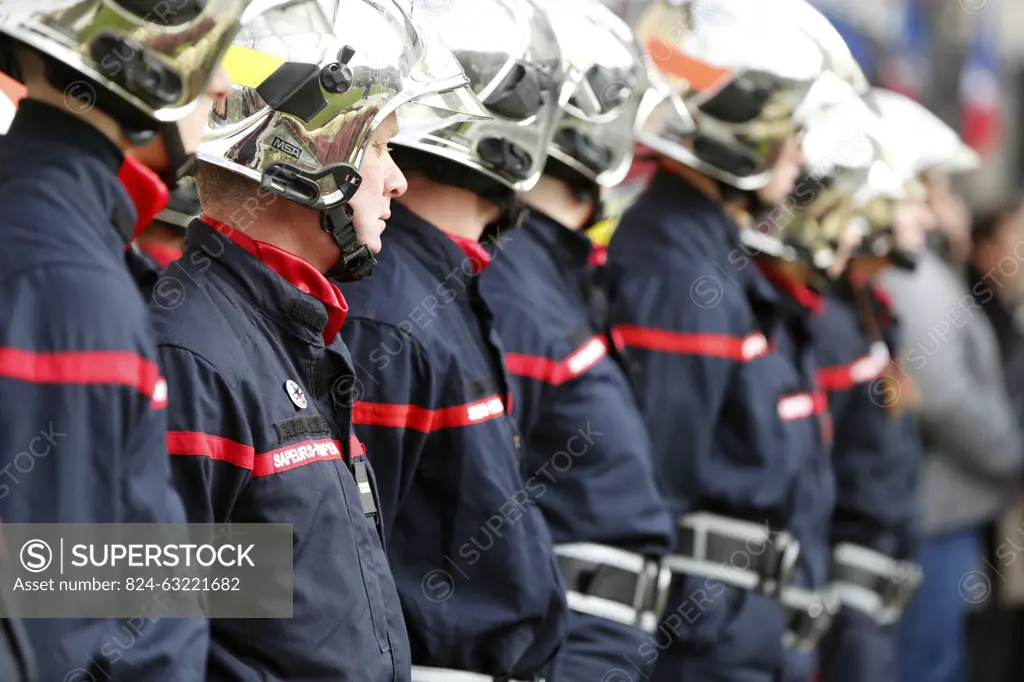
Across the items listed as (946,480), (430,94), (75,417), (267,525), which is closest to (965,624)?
(946,480)

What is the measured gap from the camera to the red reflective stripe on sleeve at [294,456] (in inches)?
109

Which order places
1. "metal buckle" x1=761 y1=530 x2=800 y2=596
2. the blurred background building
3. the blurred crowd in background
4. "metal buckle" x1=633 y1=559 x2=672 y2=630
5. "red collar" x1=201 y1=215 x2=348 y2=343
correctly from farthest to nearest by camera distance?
the blurred background building < the blurred crowd in background < "metal buckle" x1=761 y1=530 x2=800 y2=596 < "metal buckle" x1=633 y1=559 x2=672 y2=630 < "red collar" x1=201 y1=215 x2=348 y2=343

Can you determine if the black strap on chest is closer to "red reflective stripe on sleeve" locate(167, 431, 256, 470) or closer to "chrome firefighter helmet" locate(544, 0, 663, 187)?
"red reflective stripe on sleeve" locate(167, 431, 256, 470)

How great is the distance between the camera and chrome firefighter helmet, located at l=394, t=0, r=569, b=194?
3902 millimetres

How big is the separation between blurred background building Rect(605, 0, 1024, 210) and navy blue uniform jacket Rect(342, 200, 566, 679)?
8.67m

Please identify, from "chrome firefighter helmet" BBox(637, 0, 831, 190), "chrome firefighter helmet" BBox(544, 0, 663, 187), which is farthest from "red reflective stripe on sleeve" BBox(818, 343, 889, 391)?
"chrome firefighter helmet" BBox(544, 0, 663, 187)

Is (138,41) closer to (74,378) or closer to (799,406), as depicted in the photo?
(74,378)

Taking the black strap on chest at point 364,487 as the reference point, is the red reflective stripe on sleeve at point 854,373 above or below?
below

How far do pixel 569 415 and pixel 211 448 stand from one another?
4.87ft

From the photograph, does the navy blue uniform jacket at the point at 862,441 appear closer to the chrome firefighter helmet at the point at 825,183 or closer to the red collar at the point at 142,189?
the chrome firefighter helmet at the point at 825,183

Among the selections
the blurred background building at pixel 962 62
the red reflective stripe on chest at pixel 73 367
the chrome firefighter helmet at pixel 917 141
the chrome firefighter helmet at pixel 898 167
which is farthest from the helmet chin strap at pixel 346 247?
the blurred background building at pixel 962 62

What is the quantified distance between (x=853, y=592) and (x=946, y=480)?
1.31 metres

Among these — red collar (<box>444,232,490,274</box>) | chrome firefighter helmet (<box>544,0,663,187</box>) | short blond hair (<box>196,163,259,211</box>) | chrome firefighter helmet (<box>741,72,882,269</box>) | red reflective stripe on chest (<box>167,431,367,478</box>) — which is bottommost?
chrome firefighter helmet (<box>741,72,882,269</box>)

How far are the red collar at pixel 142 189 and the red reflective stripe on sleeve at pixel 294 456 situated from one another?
475 millimetres
